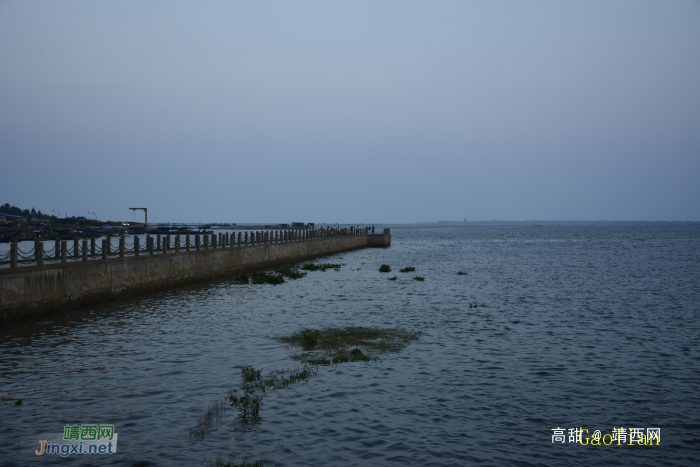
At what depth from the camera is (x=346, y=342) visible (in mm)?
17250

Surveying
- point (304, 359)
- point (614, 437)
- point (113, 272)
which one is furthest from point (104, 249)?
point (614, 437)

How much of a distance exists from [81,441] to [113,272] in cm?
1831

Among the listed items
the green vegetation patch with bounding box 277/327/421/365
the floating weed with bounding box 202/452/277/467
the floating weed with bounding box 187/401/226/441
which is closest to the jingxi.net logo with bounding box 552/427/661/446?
the floating weed with bounding box 202/452/277/467

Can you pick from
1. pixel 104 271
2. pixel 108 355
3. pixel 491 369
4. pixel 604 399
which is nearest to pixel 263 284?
pixel 104 271

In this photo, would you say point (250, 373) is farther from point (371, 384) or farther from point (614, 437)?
point (614, 437)

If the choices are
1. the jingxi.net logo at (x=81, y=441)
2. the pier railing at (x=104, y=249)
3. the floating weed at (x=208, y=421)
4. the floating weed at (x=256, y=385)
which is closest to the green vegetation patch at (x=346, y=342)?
the floating weed at (x=256, y=385)

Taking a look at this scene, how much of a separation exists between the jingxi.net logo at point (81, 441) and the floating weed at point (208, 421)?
4.04 ft

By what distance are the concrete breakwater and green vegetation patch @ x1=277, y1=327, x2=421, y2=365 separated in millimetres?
9659

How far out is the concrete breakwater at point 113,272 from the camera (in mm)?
20062

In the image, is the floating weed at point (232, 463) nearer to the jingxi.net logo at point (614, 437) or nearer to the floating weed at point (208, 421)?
the floating weed at point (208, 421)

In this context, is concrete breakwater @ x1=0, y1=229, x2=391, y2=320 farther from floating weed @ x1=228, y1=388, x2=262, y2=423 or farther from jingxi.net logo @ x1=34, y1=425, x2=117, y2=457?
floating weed @ x1=228, y1=388, x2=262, y2=423

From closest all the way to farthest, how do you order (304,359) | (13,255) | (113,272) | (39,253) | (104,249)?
(304,359) < (13,255) < (39,253) < (104,249) < (113,272)

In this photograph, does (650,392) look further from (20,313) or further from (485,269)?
(485,269)

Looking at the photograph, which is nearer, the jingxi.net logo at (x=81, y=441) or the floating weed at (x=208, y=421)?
the jingxi.net logo at (x=81, y=441)
